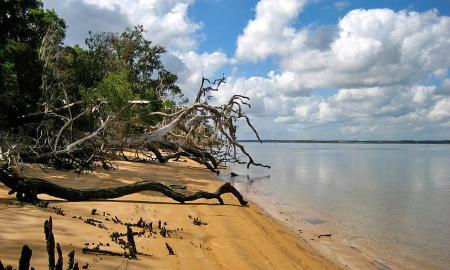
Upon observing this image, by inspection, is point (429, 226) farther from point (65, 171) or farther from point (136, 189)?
point (65, 171)

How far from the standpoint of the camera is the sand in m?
5.43

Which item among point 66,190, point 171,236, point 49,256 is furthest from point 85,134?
point 49,256

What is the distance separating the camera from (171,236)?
24.9 feet

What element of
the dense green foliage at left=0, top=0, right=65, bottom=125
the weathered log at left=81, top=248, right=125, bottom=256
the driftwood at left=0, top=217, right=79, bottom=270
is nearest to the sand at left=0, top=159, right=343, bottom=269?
the weathered log at left=81, top=248, right=125, bottom=256

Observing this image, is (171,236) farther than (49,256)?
Yes

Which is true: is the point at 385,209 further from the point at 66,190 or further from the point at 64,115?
the point at 64,115

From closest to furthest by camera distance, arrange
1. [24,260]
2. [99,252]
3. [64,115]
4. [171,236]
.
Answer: [24,260]
[99,252]
[171,236]
[64,115]

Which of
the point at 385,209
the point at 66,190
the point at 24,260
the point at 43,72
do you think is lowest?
the point at 385,209

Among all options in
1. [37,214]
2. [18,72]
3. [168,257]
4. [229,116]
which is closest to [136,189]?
[37,214]

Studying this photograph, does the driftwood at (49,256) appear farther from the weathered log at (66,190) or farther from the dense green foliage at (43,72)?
the dense green foliage at (43,72)

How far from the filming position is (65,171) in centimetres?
1523

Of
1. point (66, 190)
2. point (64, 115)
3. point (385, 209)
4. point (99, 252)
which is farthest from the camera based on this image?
point (64, 115)

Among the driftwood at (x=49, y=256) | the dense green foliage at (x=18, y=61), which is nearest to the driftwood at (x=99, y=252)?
the driftwood at (x=49, y=256)

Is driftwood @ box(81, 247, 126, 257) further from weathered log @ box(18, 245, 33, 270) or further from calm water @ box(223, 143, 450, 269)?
calm water @ box(223, 143, 450, 269)
